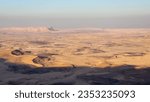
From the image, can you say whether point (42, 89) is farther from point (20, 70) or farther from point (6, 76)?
point (20, 70)

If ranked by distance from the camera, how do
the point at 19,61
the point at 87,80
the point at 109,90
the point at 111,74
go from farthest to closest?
the point at 19,61
the point at 111,74
the point at 87,80
the point at 109,90

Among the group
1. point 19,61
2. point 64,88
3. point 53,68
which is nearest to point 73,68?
point 53,68

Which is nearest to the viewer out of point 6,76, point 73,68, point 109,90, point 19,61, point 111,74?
point 109,90

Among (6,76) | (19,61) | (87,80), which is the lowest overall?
(87,80)

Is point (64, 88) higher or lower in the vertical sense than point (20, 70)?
lower

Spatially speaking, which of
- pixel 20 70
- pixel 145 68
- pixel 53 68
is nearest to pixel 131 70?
pixel 145 68

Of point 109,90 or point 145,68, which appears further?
point 145,68

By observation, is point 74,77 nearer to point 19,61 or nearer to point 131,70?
point 131,70
